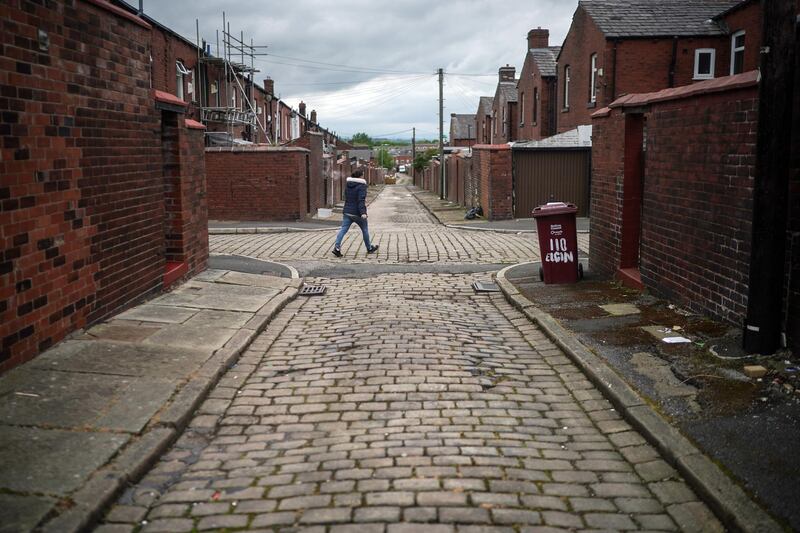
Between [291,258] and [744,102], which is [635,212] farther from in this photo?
[291,258]

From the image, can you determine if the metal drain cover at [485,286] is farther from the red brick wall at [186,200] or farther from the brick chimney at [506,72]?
the brick chimney at [506,72]

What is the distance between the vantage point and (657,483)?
4.43 metres

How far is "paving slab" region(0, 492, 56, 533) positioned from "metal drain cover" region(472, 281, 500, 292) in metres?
7.91

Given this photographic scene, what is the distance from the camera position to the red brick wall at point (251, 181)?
80.3 ft

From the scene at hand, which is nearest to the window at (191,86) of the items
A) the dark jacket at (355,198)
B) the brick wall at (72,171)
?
the dark jacket at (355,198)

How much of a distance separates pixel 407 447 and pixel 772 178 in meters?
3.73

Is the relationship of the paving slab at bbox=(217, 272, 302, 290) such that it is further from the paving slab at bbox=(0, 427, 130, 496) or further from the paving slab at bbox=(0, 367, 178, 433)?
the paving slab at bbox=(0, 427, 130, 496)

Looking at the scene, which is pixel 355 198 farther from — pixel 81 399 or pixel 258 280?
pixel 81 399

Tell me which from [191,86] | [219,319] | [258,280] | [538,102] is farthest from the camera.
→ [538,102]

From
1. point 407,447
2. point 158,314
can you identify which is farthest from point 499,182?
point 407,447

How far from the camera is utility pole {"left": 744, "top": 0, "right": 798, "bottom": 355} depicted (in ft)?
19.6

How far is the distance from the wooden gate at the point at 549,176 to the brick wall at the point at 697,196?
13974 millimetres

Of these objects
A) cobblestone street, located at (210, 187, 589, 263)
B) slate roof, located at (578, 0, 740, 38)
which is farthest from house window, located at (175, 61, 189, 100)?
slate roof, located at (578, 0, 740, 38)

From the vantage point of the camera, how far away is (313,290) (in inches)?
435
